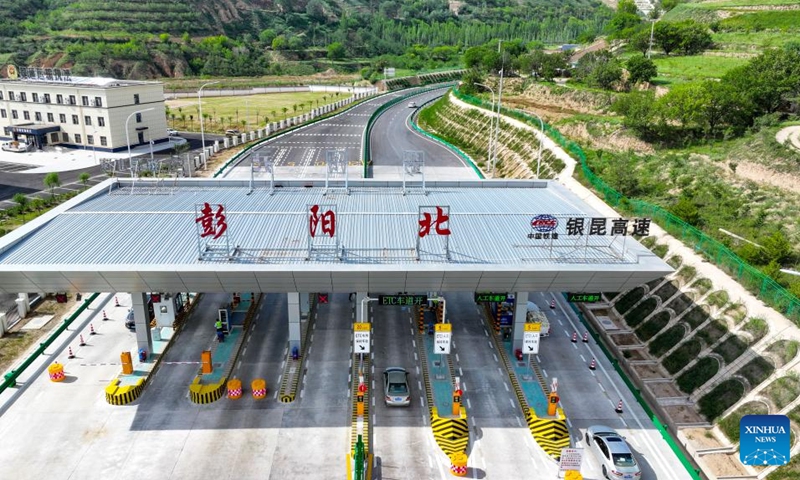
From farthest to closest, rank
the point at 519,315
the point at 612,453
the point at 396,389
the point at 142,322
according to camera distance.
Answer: the point at 519,315
the point at 142,322
the point at 396,389
the point at 612,453

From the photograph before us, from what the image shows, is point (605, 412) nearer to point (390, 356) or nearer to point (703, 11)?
point (390, 356)

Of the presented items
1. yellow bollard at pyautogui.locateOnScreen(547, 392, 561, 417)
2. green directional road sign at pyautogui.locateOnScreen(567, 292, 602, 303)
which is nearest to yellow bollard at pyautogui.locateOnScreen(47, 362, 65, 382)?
yellow bollard at pyautogui.locateOnScreen(547, 392, 561, 417)

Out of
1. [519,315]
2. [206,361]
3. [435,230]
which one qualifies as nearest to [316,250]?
[435,230]

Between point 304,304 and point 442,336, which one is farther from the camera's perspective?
point 304,304

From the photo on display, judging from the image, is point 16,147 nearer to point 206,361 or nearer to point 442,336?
point 206,361

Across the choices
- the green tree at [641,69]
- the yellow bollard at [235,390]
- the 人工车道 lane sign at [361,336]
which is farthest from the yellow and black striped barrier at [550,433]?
the green tree at [641,69]

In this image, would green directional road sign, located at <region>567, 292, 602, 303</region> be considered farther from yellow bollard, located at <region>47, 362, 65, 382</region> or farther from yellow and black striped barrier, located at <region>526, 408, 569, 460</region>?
yellow bollard, located at <region>47, 362, 65, 382</region>
